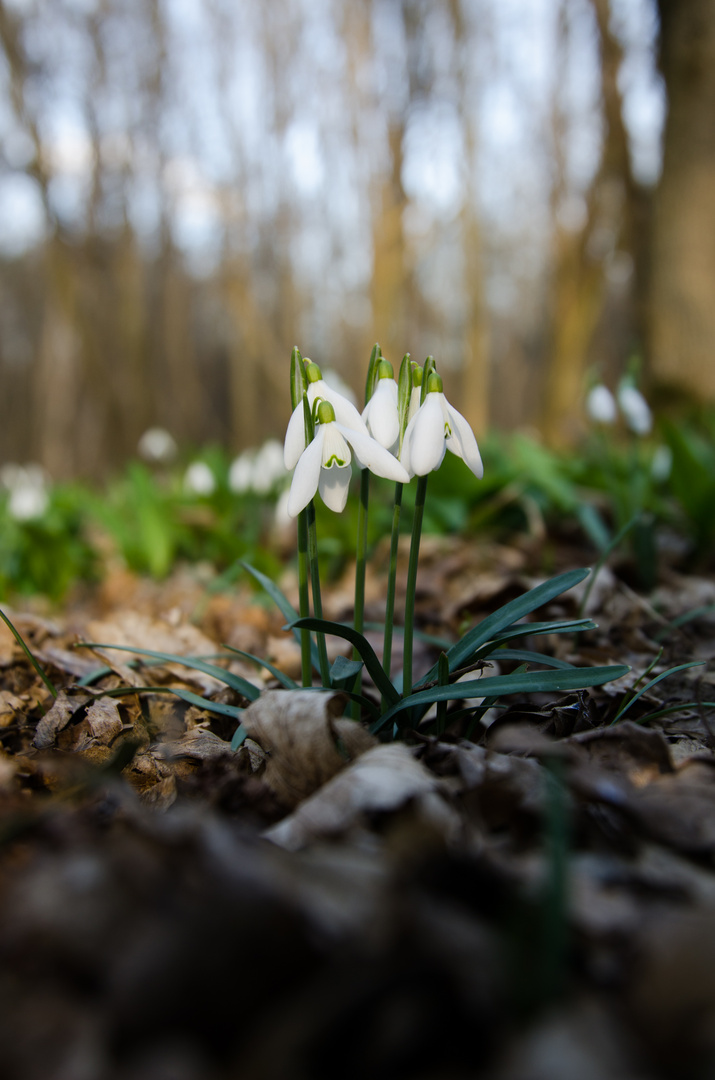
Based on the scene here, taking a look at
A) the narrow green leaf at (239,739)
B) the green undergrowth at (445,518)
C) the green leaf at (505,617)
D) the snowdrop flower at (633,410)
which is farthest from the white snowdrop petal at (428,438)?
the snowdrop flower at (633,410)

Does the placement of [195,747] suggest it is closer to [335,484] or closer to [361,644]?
[361,644]

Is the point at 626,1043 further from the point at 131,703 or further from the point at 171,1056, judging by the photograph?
the point at 131,703

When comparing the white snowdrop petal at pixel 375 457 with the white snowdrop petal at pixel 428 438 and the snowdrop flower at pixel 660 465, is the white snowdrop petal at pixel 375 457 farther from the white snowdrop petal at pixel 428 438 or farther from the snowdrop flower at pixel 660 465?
the snowdrop flower at pixel 660 465

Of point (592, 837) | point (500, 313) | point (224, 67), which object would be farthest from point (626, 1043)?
point (500, 313)

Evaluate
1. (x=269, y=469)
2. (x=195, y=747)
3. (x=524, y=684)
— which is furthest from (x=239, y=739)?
(x=269, y=469)

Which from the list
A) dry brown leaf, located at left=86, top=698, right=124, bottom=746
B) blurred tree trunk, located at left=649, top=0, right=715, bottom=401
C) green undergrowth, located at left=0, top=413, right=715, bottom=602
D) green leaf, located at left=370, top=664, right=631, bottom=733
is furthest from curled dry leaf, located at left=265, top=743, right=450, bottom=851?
blurred tree trunk, located at left=649, top=0, right=715, bottom=401

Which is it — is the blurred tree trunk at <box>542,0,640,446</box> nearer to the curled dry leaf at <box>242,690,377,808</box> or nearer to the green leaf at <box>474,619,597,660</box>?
the green leaf at <box>474,619,597,660</box>
